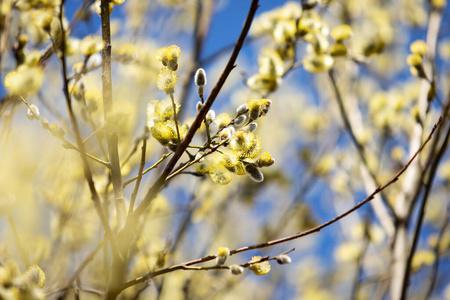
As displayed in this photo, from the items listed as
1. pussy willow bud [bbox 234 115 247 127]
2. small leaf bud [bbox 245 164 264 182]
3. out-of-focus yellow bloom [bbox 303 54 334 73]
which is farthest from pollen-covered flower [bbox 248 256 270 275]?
out-of-focus yellow bloom [bbox 303 54 334 73]

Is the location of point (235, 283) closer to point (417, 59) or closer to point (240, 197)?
point (240, 197)

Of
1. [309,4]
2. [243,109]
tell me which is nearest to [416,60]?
[309,4]

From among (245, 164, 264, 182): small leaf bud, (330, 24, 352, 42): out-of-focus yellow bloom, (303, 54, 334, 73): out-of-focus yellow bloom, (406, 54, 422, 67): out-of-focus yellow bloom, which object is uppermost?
(330, 24, 352, 42): out-of-focus yellow bloom

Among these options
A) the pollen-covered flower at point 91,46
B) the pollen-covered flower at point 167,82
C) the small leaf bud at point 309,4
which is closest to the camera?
the pollen-covered flower at point 167,82

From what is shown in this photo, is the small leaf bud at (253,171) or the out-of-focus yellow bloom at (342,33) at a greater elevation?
the out-of-focus yellow bloom at (342,33)

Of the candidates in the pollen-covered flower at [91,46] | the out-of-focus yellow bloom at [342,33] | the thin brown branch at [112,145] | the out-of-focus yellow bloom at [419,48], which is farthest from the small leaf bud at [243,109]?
the out-of-focus yellow bloom at [419,48]

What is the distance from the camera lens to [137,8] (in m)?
2.84

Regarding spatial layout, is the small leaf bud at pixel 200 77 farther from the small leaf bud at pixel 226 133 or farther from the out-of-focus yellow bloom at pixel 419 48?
the out-of-focus yellow bloom at pixel 419 48

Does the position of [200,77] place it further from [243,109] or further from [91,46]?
[91,46]

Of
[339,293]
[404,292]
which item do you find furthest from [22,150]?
[339,293]

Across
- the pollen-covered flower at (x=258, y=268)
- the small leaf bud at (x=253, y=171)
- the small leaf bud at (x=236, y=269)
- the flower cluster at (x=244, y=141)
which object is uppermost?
the flower cluster at (x=244, y=141)

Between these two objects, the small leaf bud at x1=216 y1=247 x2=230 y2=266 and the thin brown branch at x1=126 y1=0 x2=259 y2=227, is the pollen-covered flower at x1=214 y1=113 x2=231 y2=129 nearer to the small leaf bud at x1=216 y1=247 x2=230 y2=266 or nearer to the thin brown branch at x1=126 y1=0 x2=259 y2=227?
the thin brown branch at x1=126 y1=0 x2=259 y2=227

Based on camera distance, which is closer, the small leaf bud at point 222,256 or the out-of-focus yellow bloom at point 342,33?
the small leaf bud at point 222,256

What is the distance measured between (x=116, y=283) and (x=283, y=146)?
11.1ft
